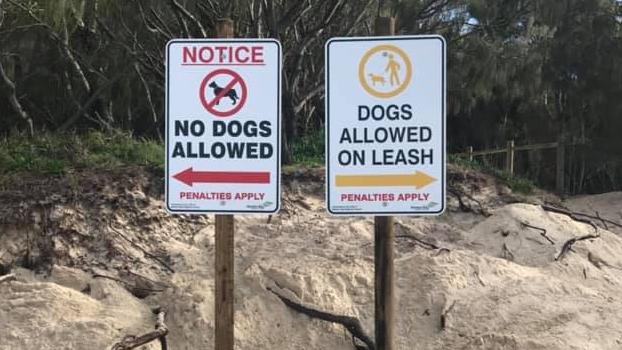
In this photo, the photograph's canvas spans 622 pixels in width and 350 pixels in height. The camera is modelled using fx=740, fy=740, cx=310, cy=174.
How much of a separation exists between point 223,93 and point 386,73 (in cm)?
89

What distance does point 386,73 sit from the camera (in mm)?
4020

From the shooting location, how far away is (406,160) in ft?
13.2

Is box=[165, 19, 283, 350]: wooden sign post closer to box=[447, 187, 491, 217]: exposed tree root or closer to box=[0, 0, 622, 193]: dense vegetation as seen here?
box=[0, 0, 622, 193]: dense vegetation

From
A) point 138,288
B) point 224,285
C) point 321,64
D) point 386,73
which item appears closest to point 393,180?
point 386,73

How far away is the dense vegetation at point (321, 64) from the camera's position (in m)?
12.8

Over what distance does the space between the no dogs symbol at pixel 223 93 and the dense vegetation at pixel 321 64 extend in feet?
21.4

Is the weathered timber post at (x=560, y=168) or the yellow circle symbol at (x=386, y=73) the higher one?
the yellow circle symbol at (x=386, y=73)

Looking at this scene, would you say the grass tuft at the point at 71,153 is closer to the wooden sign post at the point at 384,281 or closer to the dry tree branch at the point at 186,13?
the dry tree branch at the point at 186,13

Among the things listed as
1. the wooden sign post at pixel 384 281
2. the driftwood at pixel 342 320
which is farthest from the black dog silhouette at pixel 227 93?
the driftwood at pixel 342 320

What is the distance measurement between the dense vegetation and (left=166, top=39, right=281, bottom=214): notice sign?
21.3 feet

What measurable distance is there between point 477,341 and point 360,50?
3816mm

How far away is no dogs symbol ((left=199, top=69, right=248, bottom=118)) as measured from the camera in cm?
396

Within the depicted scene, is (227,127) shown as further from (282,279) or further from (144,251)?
(144,251)

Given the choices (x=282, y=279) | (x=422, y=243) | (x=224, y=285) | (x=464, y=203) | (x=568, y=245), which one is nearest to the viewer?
(x=224, y=285)
